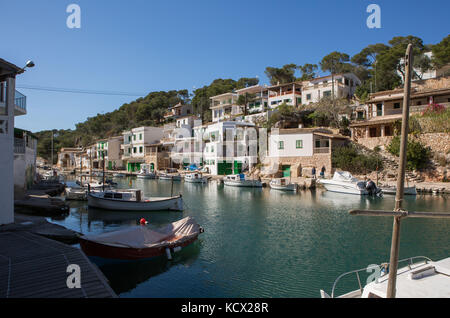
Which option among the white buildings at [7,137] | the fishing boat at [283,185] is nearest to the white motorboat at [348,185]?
the fishing boat at [283,185]

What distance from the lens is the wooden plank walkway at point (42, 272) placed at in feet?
24.3

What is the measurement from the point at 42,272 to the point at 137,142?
68.5m

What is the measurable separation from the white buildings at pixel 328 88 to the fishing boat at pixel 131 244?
1973 inches

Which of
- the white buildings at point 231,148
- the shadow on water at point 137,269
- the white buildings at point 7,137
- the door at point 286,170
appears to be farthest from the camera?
the white buildings at point 231,148

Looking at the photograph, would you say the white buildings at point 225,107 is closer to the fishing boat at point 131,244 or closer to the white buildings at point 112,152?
the white buildings at point 112,152

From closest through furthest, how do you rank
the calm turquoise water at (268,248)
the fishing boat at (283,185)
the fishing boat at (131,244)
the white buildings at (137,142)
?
the calm turquoise water at (268,248), the fishing boat at (131,244), the fishing boat at (283,185), the white buildings at (137,142)

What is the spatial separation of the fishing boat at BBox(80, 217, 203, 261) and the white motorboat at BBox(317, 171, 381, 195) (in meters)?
24.9

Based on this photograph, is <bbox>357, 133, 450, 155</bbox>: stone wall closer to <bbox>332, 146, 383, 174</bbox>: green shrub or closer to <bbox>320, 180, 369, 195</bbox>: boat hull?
<bbox>332, 146, 383, 174</bbox>: green shrub

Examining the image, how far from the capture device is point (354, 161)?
40.4 metres

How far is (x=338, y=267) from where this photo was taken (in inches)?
489

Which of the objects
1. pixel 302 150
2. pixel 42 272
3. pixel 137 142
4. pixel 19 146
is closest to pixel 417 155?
pixel 302 150

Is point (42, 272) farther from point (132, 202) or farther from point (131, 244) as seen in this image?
point (132, 202)

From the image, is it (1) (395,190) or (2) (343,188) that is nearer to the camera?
(1) (395,190)

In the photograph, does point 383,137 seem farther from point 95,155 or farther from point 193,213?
point 95,155
